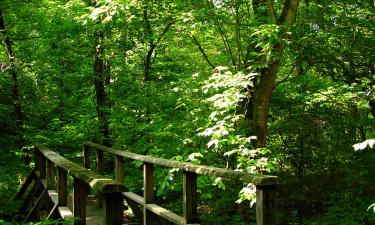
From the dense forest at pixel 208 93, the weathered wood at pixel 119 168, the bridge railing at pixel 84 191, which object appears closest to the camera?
the bridge railing at pixel 84 191

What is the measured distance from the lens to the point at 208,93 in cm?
849

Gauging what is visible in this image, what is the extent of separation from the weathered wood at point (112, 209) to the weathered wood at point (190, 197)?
4.72 feet

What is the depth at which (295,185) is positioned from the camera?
10.4 metres

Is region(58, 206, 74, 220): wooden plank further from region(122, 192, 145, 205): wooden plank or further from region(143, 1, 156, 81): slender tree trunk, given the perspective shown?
region(143, 1, 156, 81): slender tree trunk

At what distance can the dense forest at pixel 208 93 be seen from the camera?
311 inches

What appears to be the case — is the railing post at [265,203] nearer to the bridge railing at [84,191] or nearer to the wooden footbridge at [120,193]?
the wooden footbridge at [120,193]

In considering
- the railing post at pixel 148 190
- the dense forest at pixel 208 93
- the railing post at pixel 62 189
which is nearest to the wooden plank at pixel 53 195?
the railing post at pixel 62 189

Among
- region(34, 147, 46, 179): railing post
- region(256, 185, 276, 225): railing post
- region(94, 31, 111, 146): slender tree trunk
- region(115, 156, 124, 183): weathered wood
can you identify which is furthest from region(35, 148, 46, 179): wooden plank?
region(256, 185, 276, 225): railing post

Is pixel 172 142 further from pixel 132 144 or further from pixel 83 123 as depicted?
pixel 83 123

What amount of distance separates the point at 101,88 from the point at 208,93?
4942 millimetres

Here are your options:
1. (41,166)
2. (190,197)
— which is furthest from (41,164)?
(190,197)

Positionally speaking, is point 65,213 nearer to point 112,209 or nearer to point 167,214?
point 167,214

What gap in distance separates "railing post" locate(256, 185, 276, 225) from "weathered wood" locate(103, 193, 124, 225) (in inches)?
45.7

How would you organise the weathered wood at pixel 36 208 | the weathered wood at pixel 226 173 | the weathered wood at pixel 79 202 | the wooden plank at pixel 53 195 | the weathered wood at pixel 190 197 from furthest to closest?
the weathered wood at pixel 36 208, the wooden plank at pixel 53 195, the weathered wood at pixel 190 197, the weathered wood at pixel 79 202, the weathered wood at pixel 226 173
